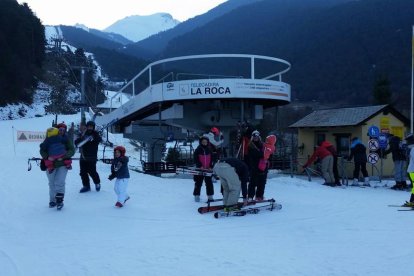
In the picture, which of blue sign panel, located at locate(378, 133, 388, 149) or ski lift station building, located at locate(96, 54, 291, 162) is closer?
ski lift station building, located at locate(96, 54, 291, 162)

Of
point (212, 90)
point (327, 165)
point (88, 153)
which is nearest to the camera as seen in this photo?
point (88, 153)

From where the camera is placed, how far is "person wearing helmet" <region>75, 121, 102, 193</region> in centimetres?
1055

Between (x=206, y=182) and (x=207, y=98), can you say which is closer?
(x=206, y=182)

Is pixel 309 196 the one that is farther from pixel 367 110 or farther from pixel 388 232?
pixel 367 110

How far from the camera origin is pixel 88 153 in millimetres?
10570

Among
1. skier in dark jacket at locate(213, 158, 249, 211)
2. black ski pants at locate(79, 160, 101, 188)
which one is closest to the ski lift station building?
black ski pants at locate(79, 160, 101, 188)

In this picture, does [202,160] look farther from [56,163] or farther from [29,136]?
[29,136]

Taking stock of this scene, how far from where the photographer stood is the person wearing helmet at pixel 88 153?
1055 cm

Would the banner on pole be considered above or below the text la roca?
below

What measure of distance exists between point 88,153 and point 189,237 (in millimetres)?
4405

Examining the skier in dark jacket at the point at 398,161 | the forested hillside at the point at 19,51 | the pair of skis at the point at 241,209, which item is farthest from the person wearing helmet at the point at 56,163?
the forested hillside at the point at 19,51

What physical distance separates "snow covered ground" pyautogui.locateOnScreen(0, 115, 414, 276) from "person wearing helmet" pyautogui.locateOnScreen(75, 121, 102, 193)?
15.2 inches

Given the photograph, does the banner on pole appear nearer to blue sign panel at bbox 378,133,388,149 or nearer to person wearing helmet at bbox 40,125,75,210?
blue sign panel at bbox 378,133,388,149

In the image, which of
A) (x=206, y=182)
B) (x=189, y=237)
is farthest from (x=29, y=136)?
(x=189, y=237)
